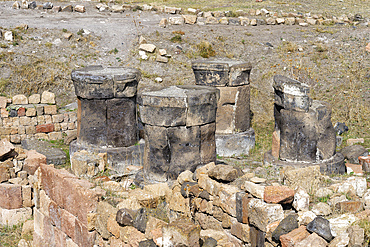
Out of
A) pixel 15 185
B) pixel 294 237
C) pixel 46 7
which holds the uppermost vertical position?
pixel 46 7

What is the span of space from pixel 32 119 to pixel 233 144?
5.43 metres

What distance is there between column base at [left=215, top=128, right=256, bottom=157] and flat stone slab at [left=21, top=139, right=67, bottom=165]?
3.37 meters

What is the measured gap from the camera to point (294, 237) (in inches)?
174

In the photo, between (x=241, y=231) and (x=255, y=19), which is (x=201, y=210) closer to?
(x=241, y=231)

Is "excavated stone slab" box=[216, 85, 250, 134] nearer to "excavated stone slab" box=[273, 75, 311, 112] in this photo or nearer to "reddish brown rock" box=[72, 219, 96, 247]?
"excavated stone slab" box=[273, 75, 311, 112]

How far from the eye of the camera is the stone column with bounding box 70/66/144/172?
28.0 feet

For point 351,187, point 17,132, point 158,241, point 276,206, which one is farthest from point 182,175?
point 17,132

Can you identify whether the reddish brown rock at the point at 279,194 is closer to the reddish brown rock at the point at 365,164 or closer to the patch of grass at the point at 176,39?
the reddish brown rock at the point at 365,164

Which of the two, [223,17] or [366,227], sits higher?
[223,17]

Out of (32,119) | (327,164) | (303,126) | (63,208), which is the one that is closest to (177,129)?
(63,208)

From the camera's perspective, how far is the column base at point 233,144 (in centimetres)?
978

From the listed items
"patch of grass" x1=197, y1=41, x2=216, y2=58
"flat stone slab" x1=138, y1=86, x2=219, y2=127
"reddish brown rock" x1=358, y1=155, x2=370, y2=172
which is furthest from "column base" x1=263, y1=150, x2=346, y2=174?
"patch of grass" x1=197, y1=41, x2=216, y2=58

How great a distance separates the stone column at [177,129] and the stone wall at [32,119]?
5.45m

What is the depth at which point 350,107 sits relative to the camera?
13.2 metres
